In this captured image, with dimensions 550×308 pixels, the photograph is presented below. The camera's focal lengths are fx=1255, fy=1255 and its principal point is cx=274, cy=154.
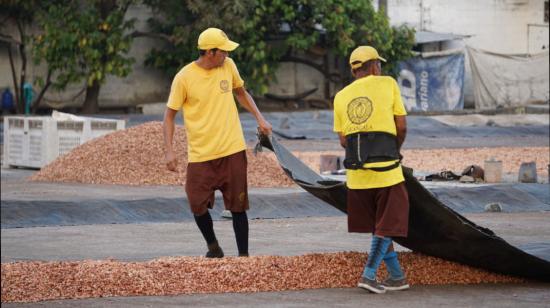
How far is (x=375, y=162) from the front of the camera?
823 cm

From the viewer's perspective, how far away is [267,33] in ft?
124

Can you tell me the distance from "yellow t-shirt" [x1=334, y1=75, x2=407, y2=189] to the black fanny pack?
0.09 ft

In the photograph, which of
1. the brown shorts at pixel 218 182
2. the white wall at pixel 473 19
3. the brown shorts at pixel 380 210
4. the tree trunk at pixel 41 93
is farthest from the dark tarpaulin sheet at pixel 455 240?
the white wall at pixel 473 19

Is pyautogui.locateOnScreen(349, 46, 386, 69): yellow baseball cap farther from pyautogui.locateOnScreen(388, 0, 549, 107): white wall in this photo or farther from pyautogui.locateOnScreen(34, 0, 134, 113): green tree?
pyautogui.locateOnScreen(388, 0, 549, 107): white wall

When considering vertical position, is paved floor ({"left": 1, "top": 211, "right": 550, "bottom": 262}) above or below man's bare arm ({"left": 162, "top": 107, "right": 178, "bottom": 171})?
below

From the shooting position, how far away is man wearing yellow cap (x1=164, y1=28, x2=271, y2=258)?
30.4 ft

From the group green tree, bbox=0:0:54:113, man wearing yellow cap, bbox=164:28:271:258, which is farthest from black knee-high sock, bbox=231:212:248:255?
green tree, bbox=0:0:54:113

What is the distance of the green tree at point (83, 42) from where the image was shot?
3275 centimetres

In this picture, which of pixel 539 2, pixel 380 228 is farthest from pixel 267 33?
pixel 380 228

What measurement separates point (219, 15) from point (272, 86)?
542cm

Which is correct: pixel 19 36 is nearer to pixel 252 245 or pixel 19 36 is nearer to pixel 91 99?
pixel 91 99

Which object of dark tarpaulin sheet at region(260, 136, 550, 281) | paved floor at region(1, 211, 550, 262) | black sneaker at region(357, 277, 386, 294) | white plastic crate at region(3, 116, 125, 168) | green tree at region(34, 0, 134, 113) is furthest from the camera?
green tree at region(34, 0, 134, 113)

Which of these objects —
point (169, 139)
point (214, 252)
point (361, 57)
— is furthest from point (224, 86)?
point (361, 57)

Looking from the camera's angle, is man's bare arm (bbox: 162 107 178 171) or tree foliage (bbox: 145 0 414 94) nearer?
man's bare arm (bbox: 162 107 178 171)
